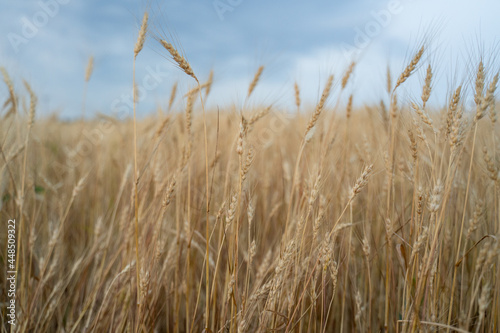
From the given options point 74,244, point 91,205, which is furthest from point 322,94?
point 91,205

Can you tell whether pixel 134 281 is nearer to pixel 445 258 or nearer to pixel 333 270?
pixel 333 270

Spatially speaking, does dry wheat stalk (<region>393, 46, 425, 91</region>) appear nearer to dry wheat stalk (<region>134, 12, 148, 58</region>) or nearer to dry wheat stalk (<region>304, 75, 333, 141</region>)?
dry wheat stalk (<region>304, 75, 333, 141</region>)

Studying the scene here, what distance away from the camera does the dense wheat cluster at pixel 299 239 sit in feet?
3.66

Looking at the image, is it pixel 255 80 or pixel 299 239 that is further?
pixel 255 80

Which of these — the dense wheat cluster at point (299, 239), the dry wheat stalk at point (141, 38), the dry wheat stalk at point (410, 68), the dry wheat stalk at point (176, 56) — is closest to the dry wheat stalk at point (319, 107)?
the dense wheat cluster at point (299, 239)

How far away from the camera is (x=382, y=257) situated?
5.68 ft

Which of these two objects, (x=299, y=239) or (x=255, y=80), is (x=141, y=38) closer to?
(x=255, y=80)

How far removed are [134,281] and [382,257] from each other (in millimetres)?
1203

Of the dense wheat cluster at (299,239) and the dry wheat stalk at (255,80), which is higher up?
the dry wheat stalk at (255,80)

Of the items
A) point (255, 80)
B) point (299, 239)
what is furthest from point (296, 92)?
point (299, 239)

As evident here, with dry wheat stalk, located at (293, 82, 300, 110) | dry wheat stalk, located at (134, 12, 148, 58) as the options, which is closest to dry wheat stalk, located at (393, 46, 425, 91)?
dry wheat stalk, located at (293, 82, 300, 110)

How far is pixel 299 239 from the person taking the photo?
4.25 feet

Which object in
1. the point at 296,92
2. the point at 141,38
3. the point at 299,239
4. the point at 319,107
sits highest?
the point at 296,92

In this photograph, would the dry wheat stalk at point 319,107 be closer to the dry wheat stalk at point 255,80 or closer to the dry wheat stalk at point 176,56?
the dry wheat stalk at point 255,80
